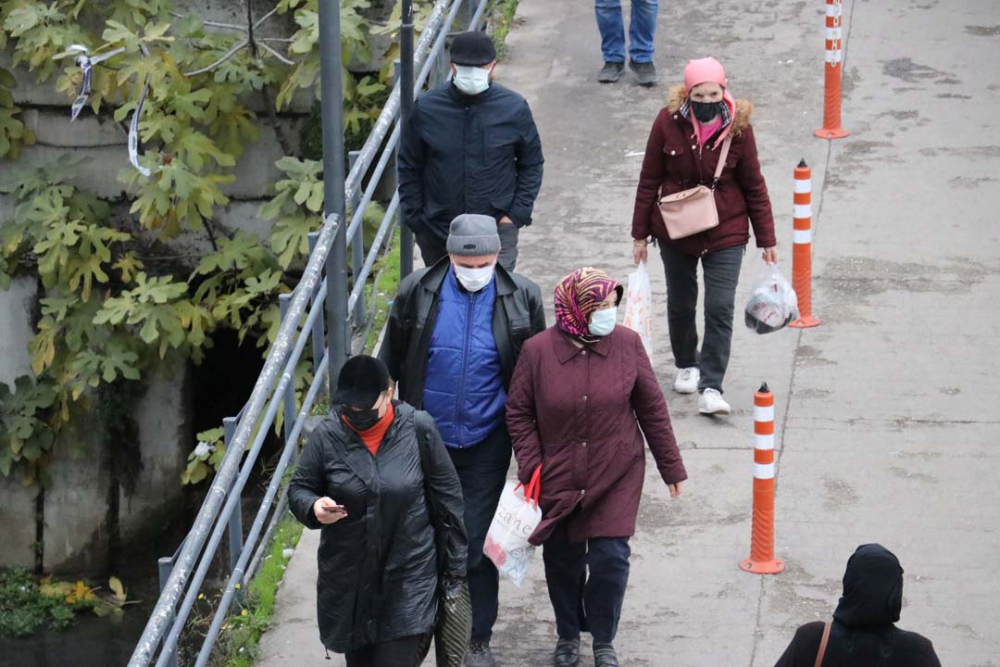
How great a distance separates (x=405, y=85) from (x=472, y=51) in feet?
1.40

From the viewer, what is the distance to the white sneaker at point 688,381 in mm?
8305

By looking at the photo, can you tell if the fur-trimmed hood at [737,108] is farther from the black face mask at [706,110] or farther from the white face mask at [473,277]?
the white face mask at [473,277]

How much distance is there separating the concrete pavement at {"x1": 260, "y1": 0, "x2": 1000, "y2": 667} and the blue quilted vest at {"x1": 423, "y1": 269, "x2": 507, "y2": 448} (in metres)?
1.02

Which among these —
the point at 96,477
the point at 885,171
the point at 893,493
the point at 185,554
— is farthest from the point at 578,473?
the point at 96,477

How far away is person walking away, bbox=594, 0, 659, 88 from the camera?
1147 centimetres

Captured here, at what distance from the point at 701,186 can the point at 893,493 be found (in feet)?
5.58

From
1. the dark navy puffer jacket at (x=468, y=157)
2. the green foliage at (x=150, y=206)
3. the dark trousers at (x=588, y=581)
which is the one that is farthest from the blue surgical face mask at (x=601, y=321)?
the green foliage at (x=150, y=206)

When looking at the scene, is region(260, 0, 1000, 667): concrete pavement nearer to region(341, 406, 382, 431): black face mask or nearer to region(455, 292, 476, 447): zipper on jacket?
region(455, 292, 476, 447): zipper on jacket

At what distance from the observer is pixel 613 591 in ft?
19.6

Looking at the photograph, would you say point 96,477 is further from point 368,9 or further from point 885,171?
point 885,171

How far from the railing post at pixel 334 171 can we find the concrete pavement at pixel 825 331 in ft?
3.19

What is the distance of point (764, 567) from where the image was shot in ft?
22.4

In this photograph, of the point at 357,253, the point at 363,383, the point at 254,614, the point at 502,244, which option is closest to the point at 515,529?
the point at 363,383

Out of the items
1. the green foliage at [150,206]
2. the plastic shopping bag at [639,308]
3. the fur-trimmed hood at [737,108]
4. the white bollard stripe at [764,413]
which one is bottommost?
the green foliage at [150,206]
